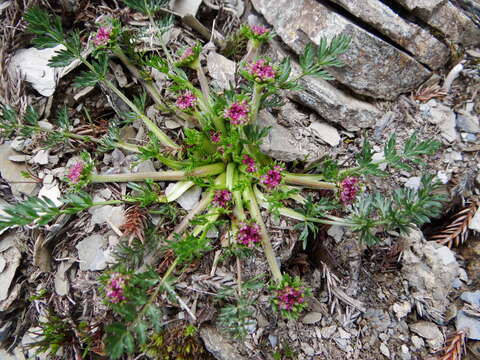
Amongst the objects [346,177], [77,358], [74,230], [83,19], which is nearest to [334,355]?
[346,177]

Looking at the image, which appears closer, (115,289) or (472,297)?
(115,289)

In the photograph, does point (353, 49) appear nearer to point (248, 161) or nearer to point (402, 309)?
point (248, 161)

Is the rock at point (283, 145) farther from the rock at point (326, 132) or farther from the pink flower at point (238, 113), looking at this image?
the pink flower at point (238, 113)

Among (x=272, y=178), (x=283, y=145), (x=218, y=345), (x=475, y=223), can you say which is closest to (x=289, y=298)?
(x=218, y=345)

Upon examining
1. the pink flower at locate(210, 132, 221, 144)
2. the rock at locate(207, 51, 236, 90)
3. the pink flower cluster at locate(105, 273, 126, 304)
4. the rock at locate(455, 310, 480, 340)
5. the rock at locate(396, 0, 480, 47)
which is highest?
the rock at locate(396, 0, 480, 47)

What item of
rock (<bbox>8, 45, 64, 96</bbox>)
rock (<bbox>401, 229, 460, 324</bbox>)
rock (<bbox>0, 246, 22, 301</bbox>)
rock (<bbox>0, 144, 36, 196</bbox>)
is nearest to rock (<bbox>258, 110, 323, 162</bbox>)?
rock (<bbox>401, 229, 460, 324</bbox>)

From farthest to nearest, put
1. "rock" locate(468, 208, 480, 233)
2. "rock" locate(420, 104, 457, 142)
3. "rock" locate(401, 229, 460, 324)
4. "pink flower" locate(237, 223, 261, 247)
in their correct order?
"rock" locate(420, 104, 457, 142) → "rock" locate(468, 208, 480, 233) → "rock" locate(401, 229, 460, 324) → "pink flower" locate(237, 223, 261, 247)

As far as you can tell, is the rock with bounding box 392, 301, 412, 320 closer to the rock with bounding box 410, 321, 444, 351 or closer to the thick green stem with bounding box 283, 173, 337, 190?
the rock with bounding box 410, 321, 444, 351
